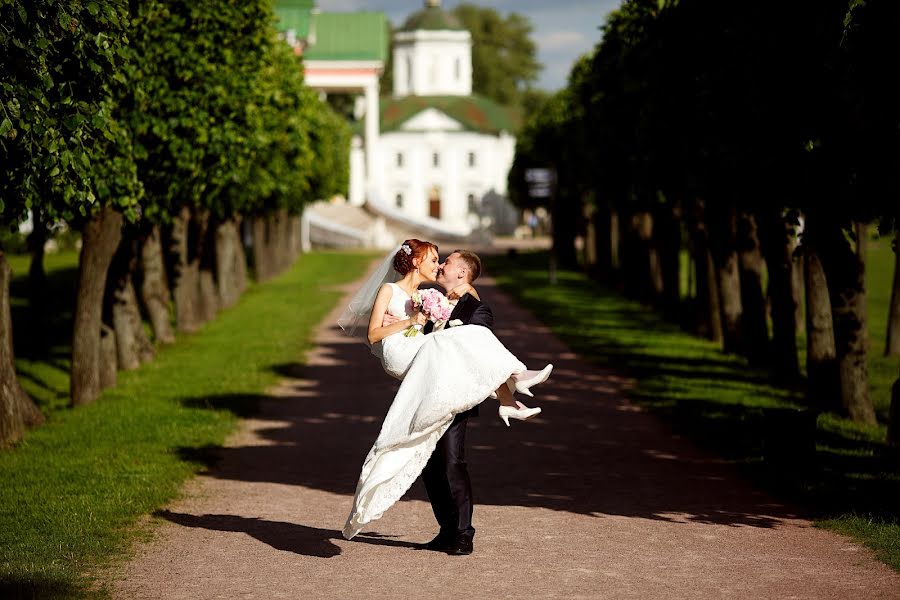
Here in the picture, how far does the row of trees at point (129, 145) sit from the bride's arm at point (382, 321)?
3.58 meters

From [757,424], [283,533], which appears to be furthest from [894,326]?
[283,533]

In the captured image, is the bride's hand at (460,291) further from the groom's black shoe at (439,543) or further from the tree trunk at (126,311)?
the tree trunk at (126,311)

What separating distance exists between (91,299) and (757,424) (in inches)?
323

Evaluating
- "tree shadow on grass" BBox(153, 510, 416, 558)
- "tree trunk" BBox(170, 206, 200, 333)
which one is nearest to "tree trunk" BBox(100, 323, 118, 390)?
"tree trunk" BBox(170, 206, 200, 333)

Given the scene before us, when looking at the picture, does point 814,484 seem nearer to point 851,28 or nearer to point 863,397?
point 851,28

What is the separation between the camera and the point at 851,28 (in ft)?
37.2

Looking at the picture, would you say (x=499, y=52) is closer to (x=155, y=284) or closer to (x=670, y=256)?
(x=670, y=256)

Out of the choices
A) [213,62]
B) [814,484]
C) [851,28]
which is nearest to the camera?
[851,28]

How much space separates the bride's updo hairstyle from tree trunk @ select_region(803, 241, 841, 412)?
9973 millimetres

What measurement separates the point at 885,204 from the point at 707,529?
372cm

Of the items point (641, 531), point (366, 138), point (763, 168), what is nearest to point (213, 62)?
point (763, 168)

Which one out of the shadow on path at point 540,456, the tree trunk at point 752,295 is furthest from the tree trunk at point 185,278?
the tree trunk at point 752,295

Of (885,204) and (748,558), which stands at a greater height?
(885,204)

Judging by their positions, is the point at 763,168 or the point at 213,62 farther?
the point at 213,62
